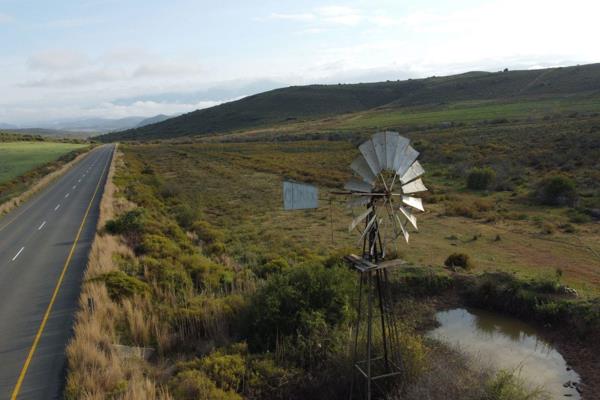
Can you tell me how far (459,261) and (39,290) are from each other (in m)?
15.9

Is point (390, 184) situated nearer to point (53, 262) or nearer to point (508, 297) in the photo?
point (508, 297)

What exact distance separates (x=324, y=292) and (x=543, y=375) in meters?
6.20

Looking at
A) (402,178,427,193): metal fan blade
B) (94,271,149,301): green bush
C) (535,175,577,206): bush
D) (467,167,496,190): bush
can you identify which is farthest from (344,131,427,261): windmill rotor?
(467,167,496,190): bush

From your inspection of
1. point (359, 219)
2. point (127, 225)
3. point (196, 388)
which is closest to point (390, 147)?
point (359, 219)

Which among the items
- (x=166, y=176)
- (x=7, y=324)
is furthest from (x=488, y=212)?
(x=166, y=176)

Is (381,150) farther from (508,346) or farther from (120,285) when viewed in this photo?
(120,285)

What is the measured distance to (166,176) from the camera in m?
54.2

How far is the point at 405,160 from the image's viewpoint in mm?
8633

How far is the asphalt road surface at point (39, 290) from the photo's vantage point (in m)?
9.95

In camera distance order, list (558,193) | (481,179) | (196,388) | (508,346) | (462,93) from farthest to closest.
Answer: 1. (462,93)
2. (481,179)
3. (558,193)
4. (508,346)
5. (196,388)

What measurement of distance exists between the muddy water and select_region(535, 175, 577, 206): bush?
18830 millimetres

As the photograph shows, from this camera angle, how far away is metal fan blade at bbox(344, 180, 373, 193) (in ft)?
28.0

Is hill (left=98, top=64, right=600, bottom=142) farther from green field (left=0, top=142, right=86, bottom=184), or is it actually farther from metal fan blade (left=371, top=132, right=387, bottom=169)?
metal fan blade (left=371, top=132, right=387, bottom=169)

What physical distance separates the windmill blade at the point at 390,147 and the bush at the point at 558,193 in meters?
26.4
